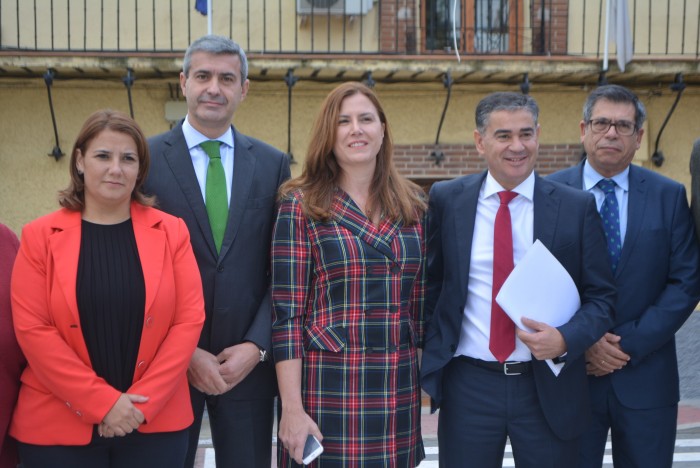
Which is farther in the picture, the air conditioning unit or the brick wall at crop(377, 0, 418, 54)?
the brick wall at crop(377, 0, 418, 54)

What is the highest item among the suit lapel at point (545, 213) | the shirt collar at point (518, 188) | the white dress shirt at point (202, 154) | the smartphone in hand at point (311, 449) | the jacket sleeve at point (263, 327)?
the white dress shirt at point (202, 154)

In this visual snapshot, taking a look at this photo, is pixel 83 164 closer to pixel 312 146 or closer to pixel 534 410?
pixel 312 146

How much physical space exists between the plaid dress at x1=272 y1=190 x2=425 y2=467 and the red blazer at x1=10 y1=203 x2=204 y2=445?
38 centimetres

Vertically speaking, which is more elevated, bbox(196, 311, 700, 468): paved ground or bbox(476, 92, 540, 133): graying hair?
bbox(476, 92, 540, 133): graying hair

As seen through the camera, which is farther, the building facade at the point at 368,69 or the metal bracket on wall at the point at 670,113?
the metal bracket on wall at the point at 670,113

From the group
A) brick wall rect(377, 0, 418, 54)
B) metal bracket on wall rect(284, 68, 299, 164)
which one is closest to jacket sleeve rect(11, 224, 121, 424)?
metal bracket on wall rect(284, 68, 299, 164)

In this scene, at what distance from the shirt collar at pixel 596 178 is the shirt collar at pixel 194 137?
166 centimetres

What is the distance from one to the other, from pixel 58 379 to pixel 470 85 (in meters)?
7.44

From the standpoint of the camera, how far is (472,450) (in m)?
3.46

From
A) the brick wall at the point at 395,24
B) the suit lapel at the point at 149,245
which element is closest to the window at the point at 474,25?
the brick wall at the point at 395,24

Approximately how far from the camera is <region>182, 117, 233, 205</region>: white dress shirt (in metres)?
3.69

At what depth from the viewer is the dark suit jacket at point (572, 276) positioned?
344 cm

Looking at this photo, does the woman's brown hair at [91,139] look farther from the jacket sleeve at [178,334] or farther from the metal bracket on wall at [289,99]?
the metal bracket on wall at [289,99]

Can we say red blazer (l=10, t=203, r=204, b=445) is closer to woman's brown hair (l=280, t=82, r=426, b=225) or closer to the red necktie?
woman's brown hair (l=280, t=82, r=426, b=225)
